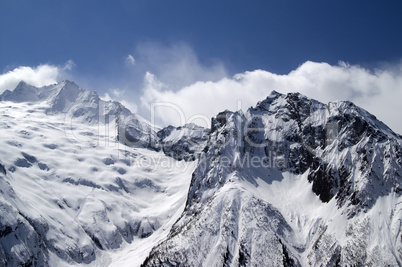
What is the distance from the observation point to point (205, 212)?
570 ft

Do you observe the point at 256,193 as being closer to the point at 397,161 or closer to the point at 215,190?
the point at 215,190

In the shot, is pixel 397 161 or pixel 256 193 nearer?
pixel 397 161

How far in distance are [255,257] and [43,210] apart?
383ft

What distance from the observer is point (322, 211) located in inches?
6762

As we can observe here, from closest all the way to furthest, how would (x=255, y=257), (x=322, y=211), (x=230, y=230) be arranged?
1. (x=255, y=257)
2. (x=230, y=230)
3. (x=322, y=211)

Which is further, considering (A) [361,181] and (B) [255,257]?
(A) [361,181]

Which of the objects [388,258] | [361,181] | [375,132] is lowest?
[388,258]

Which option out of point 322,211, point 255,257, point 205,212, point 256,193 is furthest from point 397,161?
point 205,212

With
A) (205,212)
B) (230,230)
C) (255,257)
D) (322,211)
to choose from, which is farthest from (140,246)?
(322,211)

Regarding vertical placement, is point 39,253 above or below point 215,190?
below

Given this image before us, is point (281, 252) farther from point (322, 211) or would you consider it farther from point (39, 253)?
point (39, 253)

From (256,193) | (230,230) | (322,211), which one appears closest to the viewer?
(230,230)

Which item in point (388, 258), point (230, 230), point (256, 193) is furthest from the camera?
point (256, 193)

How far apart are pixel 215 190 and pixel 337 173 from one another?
205 ft
